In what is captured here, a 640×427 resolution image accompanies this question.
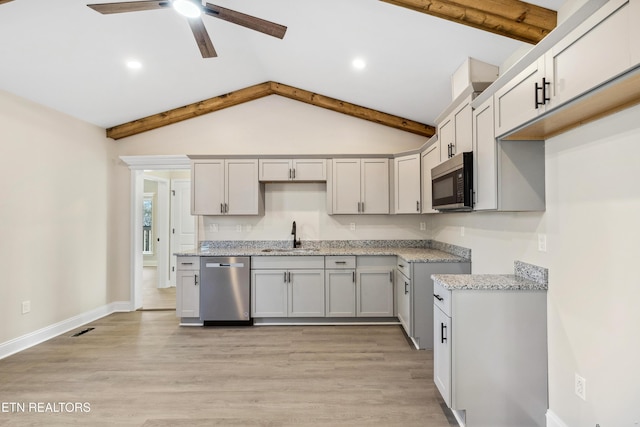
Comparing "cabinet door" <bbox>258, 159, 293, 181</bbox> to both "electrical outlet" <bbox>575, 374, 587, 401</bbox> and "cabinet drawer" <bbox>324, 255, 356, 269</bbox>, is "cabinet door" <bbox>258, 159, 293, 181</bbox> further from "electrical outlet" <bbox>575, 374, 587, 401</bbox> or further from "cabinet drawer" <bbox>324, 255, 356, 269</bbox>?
"electrical outlet" <bbox>575, 374, 587, 401</bbox>

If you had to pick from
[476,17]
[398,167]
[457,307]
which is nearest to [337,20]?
[476,17]

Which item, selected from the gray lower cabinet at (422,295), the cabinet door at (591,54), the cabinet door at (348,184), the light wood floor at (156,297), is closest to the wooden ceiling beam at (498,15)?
the cabinet door at (591,54)

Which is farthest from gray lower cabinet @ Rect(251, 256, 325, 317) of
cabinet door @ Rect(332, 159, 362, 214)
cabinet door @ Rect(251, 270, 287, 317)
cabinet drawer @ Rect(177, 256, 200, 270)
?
cabinet door @ Rect(332, 159, 362, 214)

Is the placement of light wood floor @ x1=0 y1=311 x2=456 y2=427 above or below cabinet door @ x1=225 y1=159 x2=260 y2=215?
below

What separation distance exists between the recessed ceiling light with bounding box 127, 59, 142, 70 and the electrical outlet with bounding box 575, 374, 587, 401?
4.38 metres

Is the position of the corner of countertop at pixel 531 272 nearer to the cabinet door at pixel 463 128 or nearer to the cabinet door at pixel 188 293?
the cabinet door at pixel 463 128

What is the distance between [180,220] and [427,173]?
475 centimetres

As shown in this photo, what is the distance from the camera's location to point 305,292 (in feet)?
12.9

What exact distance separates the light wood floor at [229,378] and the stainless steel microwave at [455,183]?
4.87 ft

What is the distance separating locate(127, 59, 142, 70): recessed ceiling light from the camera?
3.15 m

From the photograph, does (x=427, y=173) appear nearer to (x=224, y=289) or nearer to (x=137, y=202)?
(x=224, y=289)

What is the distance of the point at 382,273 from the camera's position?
3.91 meters

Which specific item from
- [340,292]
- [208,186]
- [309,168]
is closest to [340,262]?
[340,292]

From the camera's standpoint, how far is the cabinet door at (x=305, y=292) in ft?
12.9
